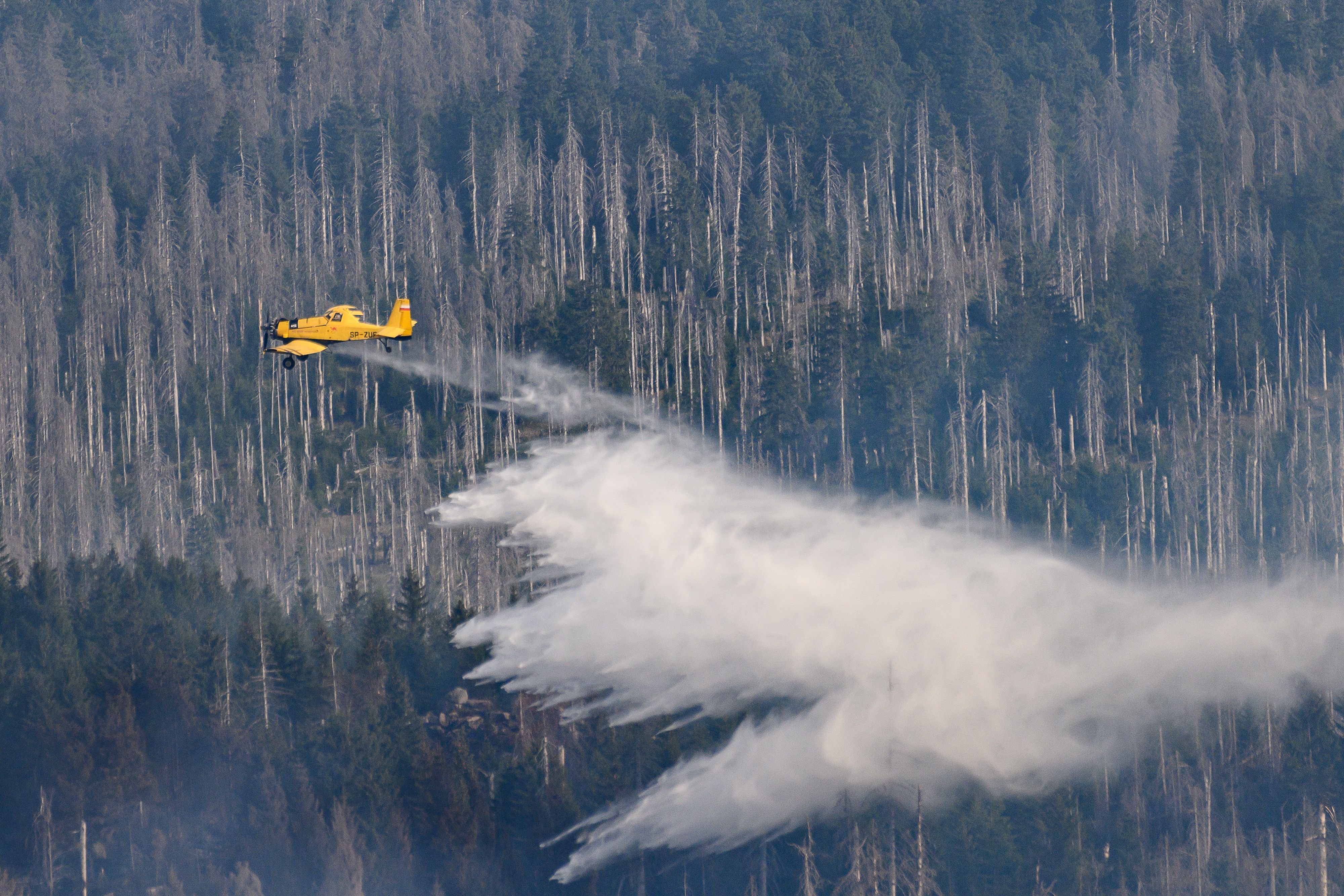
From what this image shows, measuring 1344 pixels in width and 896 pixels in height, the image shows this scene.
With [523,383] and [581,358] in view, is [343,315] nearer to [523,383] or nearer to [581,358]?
[581,358]

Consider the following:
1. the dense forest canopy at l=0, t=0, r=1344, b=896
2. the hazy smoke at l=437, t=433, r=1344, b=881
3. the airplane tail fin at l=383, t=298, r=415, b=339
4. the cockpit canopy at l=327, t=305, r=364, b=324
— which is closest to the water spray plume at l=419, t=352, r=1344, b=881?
the hazy smoke at l=437, t=433, r=1344, b=881

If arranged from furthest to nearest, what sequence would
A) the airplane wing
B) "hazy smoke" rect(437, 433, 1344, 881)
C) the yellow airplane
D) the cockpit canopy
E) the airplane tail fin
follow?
"hazy smoke" rect(437, 433, 1344, 881) → the airplane tail fin → the cockpit canopy → the yellow airplane → the airplane wing

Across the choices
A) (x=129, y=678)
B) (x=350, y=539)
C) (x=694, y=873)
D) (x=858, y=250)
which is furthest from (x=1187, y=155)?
(x=129, y=678)

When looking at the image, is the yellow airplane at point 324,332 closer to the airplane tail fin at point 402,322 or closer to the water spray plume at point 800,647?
the airplane tail fin at point 402,322

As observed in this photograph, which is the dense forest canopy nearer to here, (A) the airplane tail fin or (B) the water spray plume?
(B) the water spray plume

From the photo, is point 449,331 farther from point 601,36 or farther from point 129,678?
point 601,36
